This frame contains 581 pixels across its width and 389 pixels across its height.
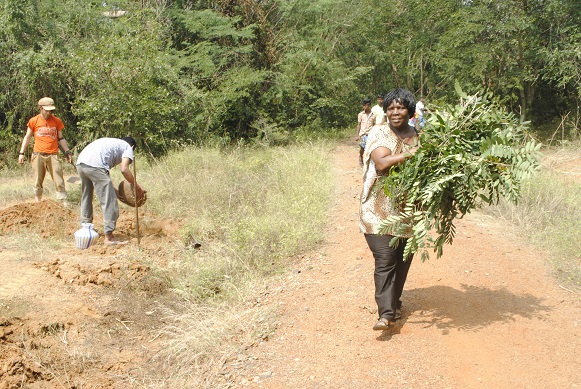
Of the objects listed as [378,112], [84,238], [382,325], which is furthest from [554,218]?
[84,238]

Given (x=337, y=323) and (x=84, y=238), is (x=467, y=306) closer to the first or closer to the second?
(x=337, y=323)

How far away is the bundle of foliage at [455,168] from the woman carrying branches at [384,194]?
87 millimetres

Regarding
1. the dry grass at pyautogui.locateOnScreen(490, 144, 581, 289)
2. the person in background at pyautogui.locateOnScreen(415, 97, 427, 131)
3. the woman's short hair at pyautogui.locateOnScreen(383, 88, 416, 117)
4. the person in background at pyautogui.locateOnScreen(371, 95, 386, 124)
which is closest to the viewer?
the woman's short hair at pyautogui.locateOnScreen(383, 88, 416, 117)

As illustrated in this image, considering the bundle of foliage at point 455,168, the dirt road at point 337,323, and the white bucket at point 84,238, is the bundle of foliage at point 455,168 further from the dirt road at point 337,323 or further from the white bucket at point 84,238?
the white bucket at point 84,238

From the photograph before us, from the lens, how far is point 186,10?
16391mm

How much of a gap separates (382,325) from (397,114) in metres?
1.49

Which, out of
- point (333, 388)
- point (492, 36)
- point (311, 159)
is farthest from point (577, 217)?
point (492, 36)

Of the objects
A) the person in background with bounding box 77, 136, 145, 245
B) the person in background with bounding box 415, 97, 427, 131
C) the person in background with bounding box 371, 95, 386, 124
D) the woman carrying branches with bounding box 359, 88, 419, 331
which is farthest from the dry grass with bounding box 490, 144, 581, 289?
the person in background with bounding box 77, 136, 145, 245

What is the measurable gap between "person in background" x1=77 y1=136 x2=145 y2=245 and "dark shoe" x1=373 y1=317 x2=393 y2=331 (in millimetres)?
3975

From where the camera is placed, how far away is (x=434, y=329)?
447cm

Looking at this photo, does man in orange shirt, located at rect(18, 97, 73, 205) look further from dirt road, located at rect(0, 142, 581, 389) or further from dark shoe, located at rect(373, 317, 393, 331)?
dark shoe, located at rect(373, 317, 393, 331)

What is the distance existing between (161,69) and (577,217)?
8848mm

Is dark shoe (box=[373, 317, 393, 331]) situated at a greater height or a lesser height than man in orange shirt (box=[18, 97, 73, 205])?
greater

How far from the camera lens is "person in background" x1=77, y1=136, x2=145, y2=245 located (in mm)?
7301
